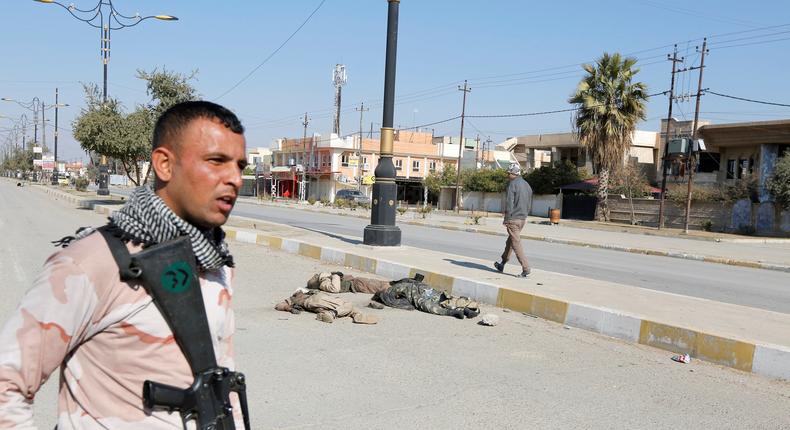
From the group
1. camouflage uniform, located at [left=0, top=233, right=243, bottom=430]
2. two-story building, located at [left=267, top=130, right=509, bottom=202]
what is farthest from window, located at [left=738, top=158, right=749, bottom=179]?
camouflage uniform, located at [left=0, top=233, right=243, bottom=430]

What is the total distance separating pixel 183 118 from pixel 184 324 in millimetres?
534

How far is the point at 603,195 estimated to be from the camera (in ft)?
120

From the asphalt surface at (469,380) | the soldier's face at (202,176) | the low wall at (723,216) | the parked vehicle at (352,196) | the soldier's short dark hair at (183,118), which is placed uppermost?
the soldier's short dark hair at (183,118)

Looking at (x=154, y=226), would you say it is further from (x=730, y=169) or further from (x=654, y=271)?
(x=730, y=169)

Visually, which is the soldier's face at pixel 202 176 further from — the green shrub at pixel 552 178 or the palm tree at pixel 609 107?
the green shrub at pixel 552 178

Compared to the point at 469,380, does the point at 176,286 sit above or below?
above

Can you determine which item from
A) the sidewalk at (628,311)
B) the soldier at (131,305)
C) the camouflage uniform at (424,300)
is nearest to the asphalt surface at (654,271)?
the sidewalk at (628,311)

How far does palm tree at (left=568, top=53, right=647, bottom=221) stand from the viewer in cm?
3322

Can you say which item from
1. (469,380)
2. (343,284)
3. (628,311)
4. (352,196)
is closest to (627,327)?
(628,311)

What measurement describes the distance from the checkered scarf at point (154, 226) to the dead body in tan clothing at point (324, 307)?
17.2 ft

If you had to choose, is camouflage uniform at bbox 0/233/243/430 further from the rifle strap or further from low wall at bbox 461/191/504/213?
low wall at bbox 461/191/504/213

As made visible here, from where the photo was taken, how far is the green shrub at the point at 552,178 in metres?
44.2

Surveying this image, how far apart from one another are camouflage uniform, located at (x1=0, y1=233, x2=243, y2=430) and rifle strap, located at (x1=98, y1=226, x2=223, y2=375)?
0.02 m

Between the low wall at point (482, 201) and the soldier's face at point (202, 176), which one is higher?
the soldier's face at point (202, 176)
